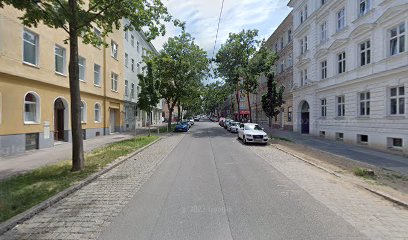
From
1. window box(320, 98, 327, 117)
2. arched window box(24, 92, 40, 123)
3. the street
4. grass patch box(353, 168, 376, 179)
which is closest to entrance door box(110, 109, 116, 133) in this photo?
arched window box(24, 92, 40, 123)

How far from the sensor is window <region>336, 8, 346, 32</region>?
20078 mm

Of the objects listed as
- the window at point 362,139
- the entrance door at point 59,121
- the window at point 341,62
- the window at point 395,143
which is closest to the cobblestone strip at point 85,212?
the entrance door at point 59,121

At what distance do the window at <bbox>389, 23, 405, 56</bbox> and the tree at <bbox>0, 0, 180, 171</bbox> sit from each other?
496 inches

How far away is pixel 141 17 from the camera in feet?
32.8

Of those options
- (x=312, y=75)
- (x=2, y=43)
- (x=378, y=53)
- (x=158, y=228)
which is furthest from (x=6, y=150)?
(x=312, y=75)

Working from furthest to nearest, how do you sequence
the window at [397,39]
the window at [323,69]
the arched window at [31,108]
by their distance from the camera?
the window at [323,69]
the window at [397,39]
the arched window at [31,108]

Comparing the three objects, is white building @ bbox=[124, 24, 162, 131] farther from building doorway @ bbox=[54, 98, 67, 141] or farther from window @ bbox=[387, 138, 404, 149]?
window @ bbox=[387, 138, 404, 149]

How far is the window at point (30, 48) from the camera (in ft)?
43.8

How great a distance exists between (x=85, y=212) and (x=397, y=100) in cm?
1629

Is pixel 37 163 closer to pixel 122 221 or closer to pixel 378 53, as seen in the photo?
pixel 122 221

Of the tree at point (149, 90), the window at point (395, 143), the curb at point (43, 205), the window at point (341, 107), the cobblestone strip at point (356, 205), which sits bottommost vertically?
the cobblestone strip at point (356, 205)

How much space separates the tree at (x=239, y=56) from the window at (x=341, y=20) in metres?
11.5

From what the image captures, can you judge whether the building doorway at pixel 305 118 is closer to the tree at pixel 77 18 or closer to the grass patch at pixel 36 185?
the tree at pixel 77 18

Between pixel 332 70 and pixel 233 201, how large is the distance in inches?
757
